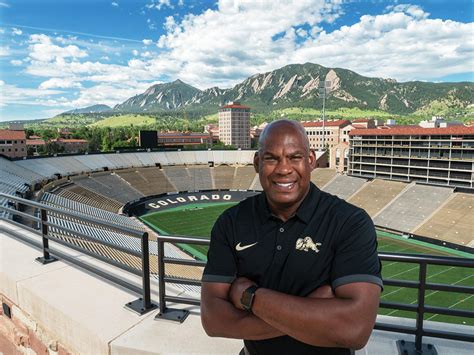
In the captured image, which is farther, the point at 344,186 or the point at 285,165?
the point at 344,186

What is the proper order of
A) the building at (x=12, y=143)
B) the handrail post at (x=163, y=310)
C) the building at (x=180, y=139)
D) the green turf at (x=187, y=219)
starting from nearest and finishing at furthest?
1. the handrail post at (x=163, y=310)
2. the green turf at (x=187, y=219)
3. the building at (x=12, y=143)
4. the building at (x=180, y=139)

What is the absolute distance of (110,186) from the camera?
1687 inches

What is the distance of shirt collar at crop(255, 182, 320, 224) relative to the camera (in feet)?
5.82

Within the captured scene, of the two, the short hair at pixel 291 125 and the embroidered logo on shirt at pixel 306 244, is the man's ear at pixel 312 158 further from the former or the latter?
the embroidered logo on shirt at pixel 306 244

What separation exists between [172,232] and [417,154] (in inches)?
Result: 1521

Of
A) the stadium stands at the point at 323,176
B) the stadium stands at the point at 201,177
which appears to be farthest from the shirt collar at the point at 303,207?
the stadium stands at the point at 201,177

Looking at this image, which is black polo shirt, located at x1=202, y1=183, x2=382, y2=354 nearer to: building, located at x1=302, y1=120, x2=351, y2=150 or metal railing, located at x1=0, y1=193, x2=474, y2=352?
metal railing, located at x1=0, y1=193, x2=474, y2=352

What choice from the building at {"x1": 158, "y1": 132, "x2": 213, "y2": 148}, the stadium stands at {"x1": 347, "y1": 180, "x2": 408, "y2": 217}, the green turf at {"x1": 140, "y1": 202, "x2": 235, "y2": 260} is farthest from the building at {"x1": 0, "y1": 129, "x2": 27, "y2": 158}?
the stadium stands at {"x1": 347, "y1": 180, "x2": 408, "y2": 217}

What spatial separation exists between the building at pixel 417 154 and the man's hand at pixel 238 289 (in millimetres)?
44631

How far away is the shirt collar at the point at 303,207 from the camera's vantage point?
5.82 feet

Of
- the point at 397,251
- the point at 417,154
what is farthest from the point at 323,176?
the point at 397,251

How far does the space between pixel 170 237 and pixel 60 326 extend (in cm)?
130

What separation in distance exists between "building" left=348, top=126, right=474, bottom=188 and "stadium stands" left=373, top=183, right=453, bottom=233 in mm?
7370

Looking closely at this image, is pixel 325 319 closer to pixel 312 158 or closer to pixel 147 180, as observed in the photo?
pixel 312 158
